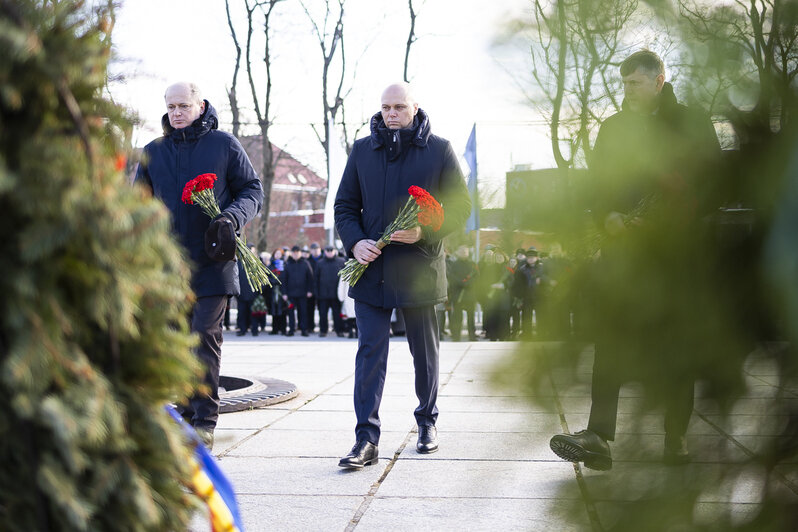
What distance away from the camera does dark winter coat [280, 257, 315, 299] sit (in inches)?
680

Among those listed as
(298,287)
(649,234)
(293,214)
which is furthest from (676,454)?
(293,214)

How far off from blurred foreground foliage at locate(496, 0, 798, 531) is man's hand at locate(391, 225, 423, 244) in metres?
3.12

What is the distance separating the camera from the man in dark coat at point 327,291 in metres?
16.9

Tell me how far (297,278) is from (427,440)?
13.1m

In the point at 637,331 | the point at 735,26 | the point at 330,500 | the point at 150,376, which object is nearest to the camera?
the point at 735,26

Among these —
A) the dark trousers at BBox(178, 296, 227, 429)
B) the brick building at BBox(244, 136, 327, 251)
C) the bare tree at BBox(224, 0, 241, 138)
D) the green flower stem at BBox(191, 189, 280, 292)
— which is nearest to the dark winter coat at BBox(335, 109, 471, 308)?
the green flower stem at BBox(191, 189, 280, 292)

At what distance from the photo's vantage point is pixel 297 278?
57.0ft

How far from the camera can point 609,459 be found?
113 centimetres

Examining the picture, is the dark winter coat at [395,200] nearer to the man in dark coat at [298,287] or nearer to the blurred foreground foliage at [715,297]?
the blurred foreground foliage at [715,297]

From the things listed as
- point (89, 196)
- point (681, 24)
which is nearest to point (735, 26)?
point (681, 24)

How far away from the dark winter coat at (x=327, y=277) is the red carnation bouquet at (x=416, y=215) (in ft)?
41.2

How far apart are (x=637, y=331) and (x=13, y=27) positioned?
93 cm

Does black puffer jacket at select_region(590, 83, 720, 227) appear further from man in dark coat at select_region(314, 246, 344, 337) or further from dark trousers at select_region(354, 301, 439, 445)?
man in dark coat at select_region(314, 246, 344, 337)

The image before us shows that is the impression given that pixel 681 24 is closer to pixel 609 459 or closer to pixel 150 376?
pixel 609 459
